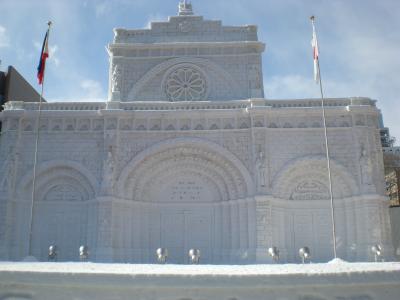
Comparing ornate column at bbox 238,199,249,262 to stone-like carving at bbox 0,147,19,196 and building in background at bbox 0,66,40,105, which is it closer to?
stone-like carving at bbox 0,147,19,196

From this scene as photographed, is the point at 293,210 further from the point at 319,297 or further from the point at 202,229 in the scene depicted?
the point at 319,297

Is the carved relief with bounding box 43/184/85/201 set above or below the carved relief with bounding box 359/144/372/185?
below

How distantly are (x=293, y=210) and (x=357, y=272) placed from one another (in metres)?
20.7

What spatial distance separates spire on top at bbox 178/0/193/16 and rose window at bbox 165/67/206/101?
490cm

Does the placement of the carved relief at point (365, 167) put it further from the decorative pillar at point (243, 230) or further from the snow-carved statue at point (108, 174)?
the snow-carved statue at point (108, 174)

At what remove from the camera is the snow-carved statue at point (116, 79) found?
2877 centimetres

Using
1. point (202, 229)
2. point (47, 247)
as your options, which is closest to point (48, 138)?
point (47, 247)

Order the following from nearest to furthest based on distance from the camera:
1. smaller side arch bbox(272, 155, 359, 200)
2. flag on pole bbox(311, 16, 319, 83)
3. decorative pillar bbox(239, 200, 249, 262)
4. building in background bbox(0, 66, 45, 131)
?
flag on pole bbox(311, 16, 319, 83) → decorative pillar bbox(239, 200, 249, 262) → smaller side arch bbox(272, 155, 359, 200) → building in background bbox(0, 66, 45, 131)

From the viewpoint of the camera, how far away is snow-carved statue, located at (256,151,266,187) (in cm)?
2402

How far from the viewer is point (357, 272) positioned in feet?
15.6

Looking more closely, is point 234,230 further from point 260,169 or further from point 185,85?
point 185,85

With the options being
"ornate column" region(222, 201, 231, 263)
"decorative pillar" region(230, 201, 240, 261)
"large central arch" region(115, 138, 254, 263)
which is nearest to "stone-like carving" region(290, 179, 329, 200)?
"large central arch" region(115, 138, 254, 263)

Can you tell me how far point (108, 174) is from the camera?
2439 cm

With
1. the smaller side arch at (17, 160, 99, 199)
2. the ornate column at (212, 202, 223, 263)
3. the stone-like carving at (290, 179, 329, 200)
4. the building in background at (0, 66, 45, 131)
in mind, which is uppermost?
the building in background at (0, 66, 45, 131)
